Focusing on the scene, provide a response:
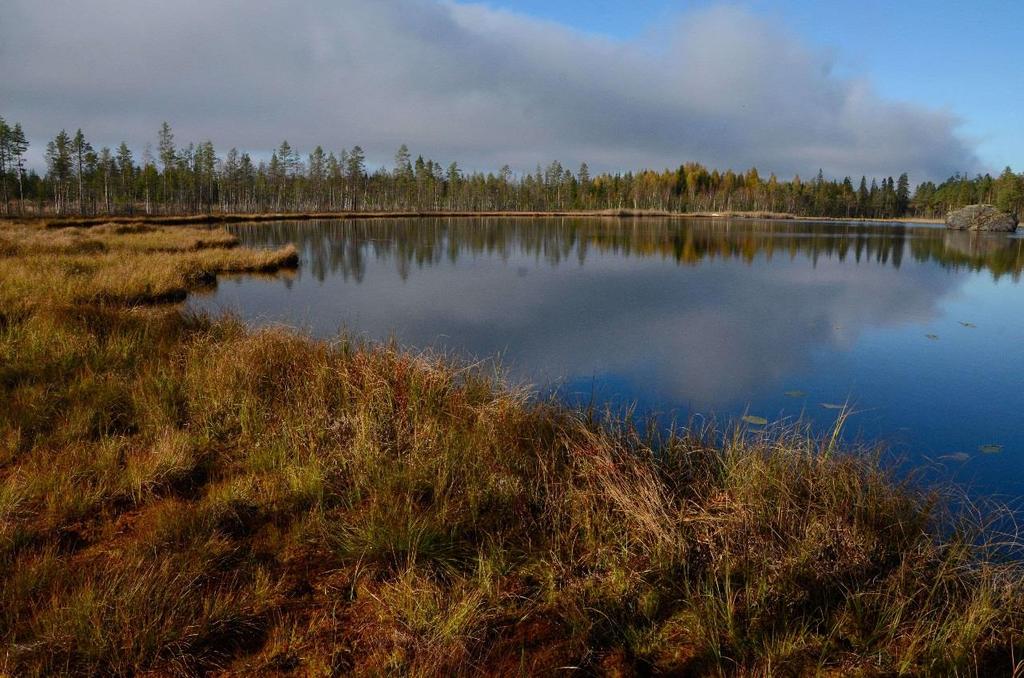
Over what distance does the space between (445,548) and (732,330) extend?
11990 mm

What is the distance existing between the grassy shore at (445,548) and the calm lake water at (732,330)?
116 inches

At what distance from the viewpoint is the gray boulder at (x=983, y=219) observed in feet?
244

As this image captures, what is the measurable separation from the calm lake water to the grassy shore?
2.94m

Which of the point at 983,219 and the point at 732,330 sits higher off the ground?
the point at 983,219

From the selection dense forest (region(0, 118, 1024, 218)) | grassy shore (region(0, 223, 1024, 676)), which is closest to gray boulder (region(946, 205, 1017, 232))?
dense forest (region(0, 118, 1024, 218))

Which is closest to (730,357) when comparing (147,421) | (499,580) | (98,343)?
(499,580)

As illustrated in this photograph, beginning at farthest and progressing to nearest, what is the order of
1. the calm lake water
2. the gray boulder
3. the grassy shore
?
the gray boulder < the calm lake water < the grassy shore

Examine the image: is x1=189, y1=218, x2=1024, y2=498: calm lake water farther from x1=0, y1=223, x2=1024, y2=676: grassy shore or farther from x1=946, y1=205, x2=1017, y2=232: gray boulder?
x1=946, y1=205, x2=1017, y2=232: gray boulder

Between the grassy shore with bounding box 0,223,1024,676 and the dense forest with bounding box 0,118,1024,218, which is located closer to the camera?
the grassy shore with bounding box 0,223,1024,676

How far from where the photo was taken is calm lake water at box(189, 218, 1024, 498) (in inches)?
343

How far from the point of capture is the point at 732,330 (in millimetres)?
14375

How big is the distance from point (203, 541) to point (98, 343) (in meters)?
6.22

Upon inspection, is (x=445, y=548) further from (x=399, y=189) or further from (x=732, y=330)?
(x=399, y=189)

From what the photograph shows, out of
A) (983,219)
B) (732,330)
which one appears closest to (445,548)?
(732,330)
